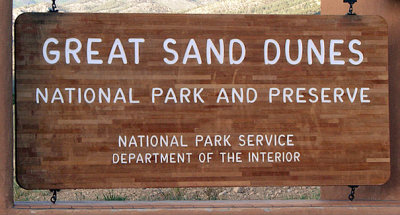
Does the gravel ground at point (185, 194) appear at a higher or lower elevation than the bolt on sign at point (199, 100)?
lower

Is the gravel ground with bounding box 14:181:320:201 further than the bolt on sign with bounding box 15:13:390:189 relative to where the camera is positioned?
Yes

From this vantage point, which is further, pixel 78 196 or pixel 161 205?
pixel 78 196

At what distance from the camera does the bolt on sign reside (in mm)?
4195

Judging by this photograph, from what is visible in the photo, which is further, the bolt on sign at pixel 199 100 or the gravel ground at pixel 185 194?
the gravel ground at pixel 185 194

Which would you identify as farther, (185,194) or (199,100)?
(185,194)

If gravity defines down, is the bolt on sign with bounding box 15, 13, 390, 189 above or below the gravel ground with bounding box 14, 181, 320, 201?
above

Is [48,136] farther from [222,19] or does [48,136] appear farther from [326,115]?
[326,115]

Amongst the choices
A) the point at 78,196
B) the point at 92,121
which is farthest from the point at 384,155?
the point at 78,196

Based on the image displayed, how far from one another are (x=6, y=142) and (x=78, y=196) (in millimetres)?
4847

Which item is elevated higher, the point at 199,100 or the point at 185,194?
the point at 199,100

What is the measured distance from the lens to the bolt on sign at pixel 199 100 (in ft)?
13.8

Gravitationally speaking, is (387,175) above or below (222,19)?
below

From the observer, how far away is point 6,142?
412 centimetres

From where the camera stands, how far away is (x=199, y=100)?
427 cm
